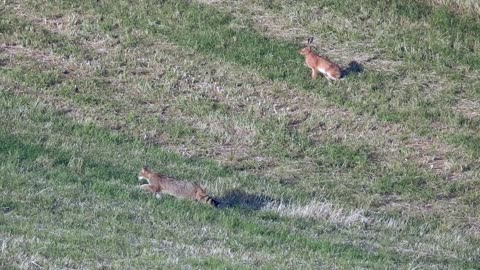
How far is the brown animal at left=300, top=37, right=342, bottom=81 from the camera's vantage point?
18.5 meters

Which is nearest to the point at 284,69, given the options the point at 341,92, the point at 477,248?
the point at 341,92

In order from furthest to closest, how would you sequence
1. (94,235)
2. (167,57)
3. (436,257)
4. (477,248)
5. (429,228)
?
(167,57) < (429,228) < (477,248) < (436,257) < (94,235)

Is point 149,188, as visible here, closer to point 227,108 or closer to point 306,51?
point 227,108

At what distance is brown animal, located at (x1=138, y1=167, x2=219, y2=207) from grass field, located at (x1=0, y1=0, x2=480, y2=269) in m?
0.32

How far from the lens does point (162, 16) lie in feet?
67.9

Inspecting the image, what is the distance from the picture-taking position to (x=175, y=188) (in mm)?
12734

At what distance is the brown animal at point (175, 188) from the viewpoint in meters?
12.6

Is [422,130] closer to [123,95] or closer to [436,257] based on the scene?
[123,95]

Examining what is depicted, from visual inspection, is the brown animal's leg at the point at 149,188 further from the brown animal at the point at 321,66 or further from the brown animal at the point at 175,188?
the brown animal at the point at 321,66

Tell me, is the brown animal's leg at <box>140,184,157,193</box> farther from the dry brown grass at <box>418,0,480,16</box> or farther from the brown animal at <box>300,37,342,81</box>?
the dry brown grass at <box>418,0,480,16</box>

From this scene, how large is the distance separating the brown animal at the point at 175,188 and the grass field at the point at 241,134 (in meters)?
0.32

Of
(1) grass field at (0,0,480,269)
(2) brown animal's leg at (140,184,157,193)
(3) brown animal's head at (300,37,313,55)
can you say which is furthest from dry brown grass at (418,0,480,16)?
(2) brown animal's leg at (140,184,157,193)

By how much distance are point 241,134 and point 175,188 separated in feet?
14.8

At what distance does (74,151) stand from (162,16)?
6534mm
